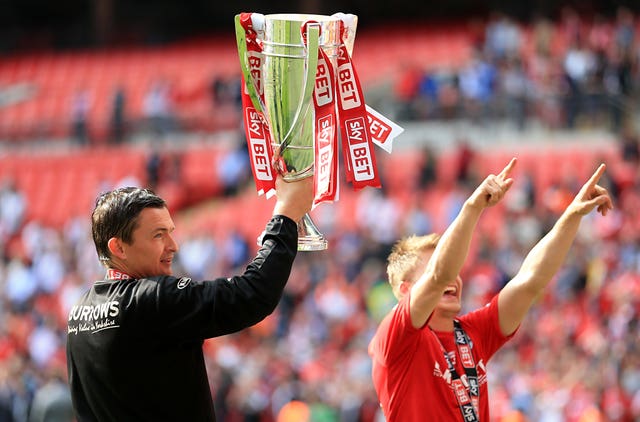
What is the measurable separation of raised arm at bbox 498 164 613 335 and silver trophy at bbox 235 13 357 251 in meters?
0.88

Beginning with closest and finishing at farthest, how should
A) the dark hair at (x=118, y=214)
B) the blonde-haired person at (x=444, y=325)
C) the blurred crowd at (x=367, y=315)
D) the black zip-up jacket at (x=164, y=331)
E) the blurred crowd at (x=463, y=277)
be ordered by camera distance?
the black zip-up jacket at (x=164, y=331) < the dark hair at (x=118, y=214) < the blonde-haired person at (x=444, y=325) < the blurred crowd at (x=367, y=315) < the blurred crowd at (x=463, y=277)

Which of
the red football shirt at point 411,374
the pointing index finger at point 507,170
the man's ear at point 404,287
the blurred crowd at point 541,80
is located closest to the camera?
the pointing index finger at point 507,170

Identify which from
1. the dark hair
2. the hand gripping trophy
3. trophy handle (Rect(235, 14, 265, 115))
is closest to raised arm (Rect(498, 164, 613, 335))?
the hand gripping trophy

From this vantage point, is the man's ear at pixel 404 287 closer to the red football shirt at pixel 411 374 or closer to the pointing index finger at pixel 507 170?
the red football shirt at pixel 411 374

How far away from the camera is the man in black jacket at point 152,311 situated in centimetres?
293

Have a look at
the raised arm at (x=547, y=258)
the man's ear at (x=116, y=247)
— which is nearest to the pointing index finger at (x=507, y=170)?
the raised arm at (x=547, y=258)

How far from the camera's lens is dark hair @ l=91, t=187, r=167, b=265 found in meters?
3.08

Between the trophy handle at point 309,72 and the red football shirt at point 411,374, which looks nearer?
the trophy handle at point 309,72

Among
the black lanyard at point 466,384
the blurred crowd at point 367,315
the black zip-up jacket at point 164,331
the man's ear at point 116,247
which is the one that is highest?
the man's ear at point 116,247

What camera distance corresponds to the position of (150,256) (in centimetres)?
311

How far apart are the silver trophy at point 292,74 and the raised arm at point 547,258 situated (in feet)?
2.87

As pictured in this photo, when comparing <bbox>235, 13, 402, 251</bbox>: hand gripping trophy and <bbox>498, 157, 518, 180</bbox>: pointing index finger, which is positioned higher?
<bbox>235, 13, 402, 251</bbox>: hand gripping trophy

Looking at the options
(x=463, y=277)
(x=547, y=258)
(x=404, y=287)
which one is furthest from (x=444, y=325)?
(x=463, y=277)

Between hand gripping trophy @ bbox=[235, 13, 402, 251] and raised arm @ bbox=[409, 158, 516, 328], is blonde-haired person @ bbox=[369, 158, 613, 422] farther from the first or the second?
hand gripping trophy @ bbox=[235, 13, 402, 251]
